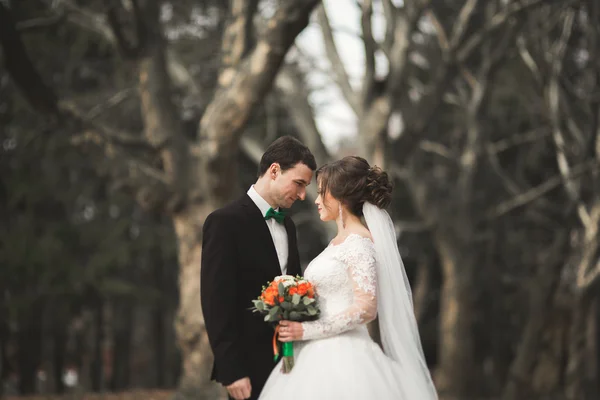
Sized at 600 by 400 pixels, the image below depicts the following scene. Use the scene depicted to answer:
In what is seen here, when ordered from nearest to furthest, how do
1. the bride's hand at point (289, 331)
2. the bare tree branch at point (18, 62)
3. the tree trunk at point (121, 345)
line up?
1. the bride's hand at point (289, 331)
2. the bare tree branch at point (18, 62)
3. the tree trunk at point (121, 345)

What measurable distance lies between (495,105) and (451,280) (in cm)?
671

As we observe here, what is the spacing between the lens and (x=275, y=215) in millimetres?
5316

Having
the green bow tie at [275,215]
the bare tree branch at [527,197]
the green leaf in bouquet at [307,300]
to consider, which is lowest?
the green leaf in bouquet at [307,300]

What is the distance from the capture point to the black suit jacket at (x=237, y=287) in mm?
4910

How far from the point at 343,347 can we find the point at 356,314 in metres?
0.25

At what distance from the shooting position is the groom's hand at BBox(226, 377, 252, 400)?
4887 mm

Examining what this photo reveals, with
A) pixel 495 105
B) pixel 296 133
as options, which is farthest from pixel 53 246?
pixel 495 105

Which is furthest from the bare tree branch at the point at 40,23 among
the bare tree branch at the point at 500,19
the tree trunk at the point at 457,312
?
the tree trunk at the point at 457,312

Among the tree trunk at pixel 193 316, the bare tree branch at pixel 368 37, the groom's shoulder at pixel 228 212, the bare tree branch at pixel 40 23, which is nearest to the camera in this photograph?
the groom's shoulder at pixel 228 212

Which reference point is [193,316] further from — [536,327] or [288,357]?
[536,327]

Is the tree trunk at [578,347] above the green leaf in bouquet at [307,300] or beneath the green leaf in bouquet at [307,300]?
beneath

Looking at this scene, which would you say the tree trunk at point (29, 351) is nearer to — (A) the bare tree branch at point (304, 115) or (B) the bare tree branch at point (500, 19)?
(A) the bare tree branch at point (304, 115)

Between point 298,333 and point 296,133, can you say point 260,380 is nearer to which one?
point 298,333

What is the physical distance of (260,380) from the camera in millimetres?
5195
